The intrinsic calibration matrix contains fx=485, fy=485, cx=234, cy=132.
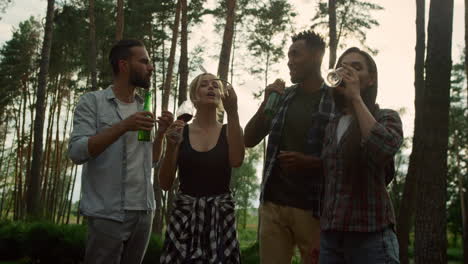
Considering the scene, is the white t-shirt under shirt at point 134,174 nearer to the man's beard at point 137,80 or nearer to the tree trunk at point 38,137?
the man's beard at point 137,80

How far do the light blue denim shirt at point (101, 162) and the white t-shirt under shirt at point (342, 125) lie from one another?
1.42 metres

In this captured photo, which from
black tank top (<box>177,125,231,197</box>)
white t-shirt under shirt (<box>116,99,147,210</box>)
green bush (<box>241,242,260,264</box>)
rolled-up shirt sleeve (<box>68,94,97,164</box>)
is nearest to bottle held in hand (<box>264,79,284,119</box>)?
black tank top (<box>177,125,231,197</box>)

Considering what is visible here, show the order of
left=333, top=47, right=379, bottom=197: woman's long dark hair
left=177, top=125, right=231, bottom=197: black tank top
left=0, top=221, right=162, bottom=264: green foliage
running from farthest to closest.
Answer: left=0, top=221, right=162, bottom=264: green foliage, left=177, top=125, right=231, bottom=197: black tank top, left=333, top=47, right=379, bottom=197: woman's long dark hair

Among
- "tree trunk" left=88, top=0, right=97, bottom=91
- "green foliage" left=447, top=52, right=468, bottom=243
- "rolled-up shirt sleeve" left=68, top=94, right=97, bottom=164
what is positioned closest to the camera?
"rolled-up shirt sleeve" left=68, top=94, right=97, bottom=164

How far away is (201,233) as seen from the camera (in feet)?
10.8

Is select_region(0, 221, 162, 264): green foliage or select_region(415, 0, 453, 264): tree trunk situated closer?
select_region(415, 0, 453, 264): tree trunk

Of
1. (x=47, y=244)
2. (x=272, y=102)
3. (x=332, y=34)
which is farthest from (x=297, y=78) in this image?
(x=332, y=34)

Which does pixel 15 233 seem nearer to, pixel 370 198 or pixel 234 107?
A: pixel 234 107

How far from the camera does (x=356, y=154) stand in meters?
2.66

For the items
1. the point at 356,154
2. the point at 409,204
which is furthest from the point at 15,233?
the point at 356,154

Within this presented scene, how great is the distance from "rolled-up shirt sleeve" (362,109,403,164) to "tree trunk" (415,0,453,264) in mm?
4896

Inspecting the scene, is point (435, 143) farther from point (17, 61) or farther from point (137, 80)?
point (17, 61)

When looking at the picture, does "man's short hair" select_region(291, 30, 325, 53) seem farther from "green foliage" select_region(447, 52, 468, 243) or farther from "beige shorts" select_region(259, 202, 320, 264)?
"green foliage" select_region(447, 52, 468, 243)

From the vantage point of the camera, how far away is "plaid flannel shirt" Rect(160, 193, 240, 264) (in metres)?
3.22
